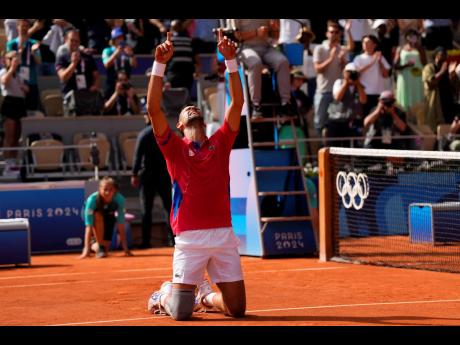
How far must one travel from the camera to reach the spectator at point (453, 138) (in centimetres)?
2111

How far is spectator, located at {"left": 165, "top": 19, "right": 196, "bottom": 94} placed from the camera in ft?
70.9

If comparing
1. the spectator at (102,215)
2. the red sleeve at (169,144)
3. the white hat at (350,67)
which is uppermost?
the white hat at (350,67)

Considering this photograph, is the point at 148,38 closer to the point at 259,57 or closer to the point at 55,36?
the point at 55,36

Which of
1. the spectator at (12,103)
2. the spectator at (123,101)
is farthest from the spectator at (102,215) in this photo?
the spectator at (123,101)

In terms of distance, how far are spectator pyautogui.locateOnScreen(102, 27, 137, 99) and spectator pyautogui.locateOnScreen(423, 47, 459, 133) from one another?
19.9ft

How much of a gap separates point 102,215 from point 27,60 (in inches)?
204

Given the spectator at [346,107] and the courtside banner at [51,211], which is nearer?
the courtside banner at [51,211]

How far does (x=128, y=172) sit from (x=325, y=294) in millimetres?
9699

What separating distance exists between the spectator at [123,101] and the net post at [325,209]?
6.66 metres

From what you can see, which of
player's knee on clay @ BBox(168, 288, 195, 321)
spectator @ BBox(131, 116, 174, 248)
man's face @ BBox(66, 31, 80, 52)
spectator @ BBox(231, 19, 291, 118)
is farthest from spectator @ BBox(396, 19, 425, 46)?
player's knee on clay @ BBox(168, 288, 195, 321)

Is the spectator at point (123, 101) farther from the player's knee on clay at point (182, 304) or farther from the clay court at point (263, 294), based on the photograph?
the player's knee on clay at point (182, 304)

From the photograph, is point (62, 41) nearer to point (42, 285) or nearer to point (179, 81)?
point (179, 81)

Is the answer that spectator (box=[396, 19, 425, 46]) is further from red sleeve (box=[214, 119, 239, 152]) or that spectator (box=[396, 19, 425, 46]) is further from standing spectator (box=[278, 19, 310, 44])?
red sleeve (box=[214, 119, 239, 152])

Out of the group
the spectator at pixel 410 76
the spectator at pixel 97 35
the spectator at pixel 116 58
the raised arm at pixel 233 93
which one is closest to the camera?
the raised arm at pixel 233 93
